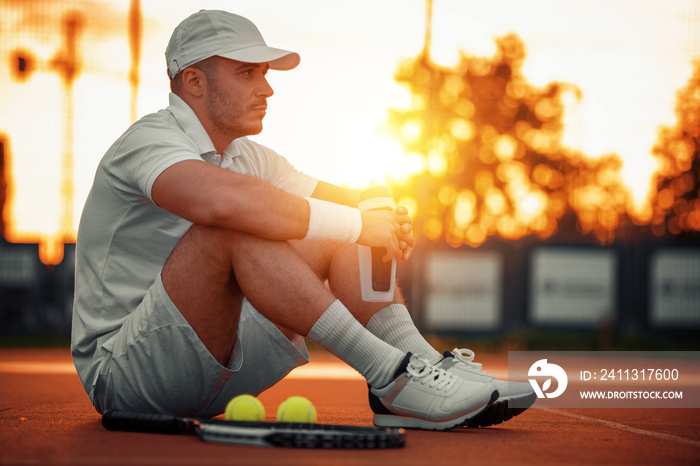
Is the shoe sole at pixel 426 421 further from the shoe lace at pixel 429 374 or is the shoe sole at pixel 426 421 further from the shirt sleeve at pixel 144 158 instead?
the shirt sleeve at pixel 144 158

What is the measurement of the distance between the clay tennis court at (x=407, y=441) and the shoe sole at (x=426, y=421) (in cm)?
3

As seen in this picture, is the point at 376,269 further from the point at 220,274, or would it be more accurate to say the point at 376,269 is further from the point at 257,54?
the point at 257,54

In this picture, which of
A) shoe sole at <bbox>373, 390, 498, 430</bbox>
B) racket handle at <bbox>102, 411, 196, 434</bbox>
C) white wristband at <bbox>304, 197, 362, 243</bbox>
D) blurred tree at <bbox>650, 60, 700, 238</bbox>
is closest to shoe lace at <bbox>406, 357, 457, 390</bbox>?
shoe sole at <bbox>373, 390, 498, 430</bbox>

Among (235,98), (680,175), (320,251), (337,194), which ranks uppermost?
(680,175)

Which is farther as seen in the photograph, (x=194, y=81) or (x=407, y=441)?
(x=194, y=81)

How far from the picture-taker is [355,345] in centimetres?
273

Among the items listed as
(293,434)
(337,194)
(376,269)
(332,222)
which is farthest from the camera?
(337,194)

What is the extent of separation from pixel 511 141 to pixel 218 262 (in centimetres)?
2302

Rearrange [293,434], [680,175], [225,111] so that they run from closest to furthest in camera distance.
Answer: [293,434] → [225,111] → [680,175]

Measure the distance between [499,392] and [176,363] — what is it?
1.13m

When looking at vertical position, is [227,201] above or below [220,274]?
above

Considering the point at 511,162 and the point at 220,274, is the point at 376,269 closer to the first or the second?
the point at 220,274

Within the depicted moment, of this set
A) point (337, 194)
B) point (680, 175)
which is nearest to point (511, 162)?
point (680, 175)

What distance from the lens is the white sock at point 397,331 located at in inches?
122
